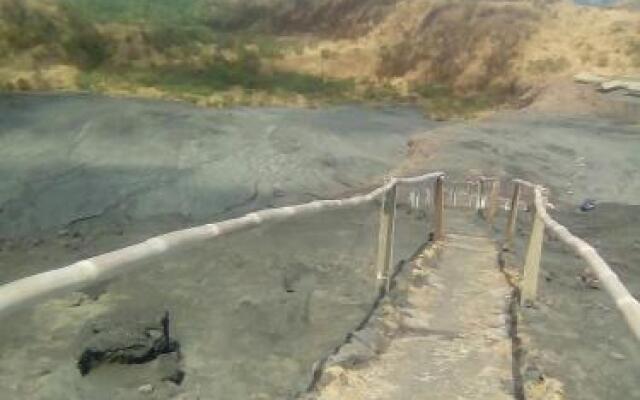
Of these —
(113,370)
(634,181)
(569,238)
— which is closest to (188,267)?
(113,370)

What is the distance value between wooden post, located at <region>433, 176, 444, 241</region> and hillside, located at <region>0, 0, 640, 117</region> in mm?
17540

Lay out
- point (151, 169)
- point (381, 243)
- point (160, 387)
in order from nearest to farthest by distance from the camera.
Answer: point (160, 387)
point (381, 243)
point (151, 169)

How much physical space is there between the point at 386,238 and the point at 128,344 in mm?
2721

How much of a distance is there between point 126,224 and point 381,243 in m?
8.32

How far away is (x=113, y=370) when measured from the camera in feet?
22.9

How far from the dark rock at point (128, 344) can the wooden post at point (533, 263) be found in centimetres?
349

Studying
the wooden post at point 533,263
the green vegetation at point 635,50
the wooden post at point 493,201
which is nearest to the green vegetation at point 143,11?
the green vegetation at point 635,50

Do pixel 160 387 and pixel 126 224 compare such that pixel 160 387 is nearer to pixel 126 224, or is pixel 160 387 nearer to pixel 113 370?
pixel 113 370

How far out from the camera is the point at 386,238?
7258 millimetres

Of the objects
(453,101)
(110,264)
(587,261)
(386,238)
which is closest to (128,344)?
(386,238)

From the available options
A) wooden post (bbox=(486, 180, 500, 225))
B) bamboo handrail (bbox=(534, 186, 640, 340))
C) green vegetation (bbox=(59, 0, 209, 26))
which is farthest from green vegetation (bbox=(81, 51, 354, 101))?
bamboo handrail (bbox=(534, 186, 640, 340))

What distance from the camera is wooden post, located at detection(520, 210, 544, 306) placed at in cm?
680

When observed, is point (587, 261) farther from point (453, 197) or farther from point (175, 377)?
point (453, 197)

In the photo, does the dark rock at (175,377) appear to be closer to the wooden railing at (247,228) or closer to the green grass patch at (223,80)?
the wooden railing at (247,228)
